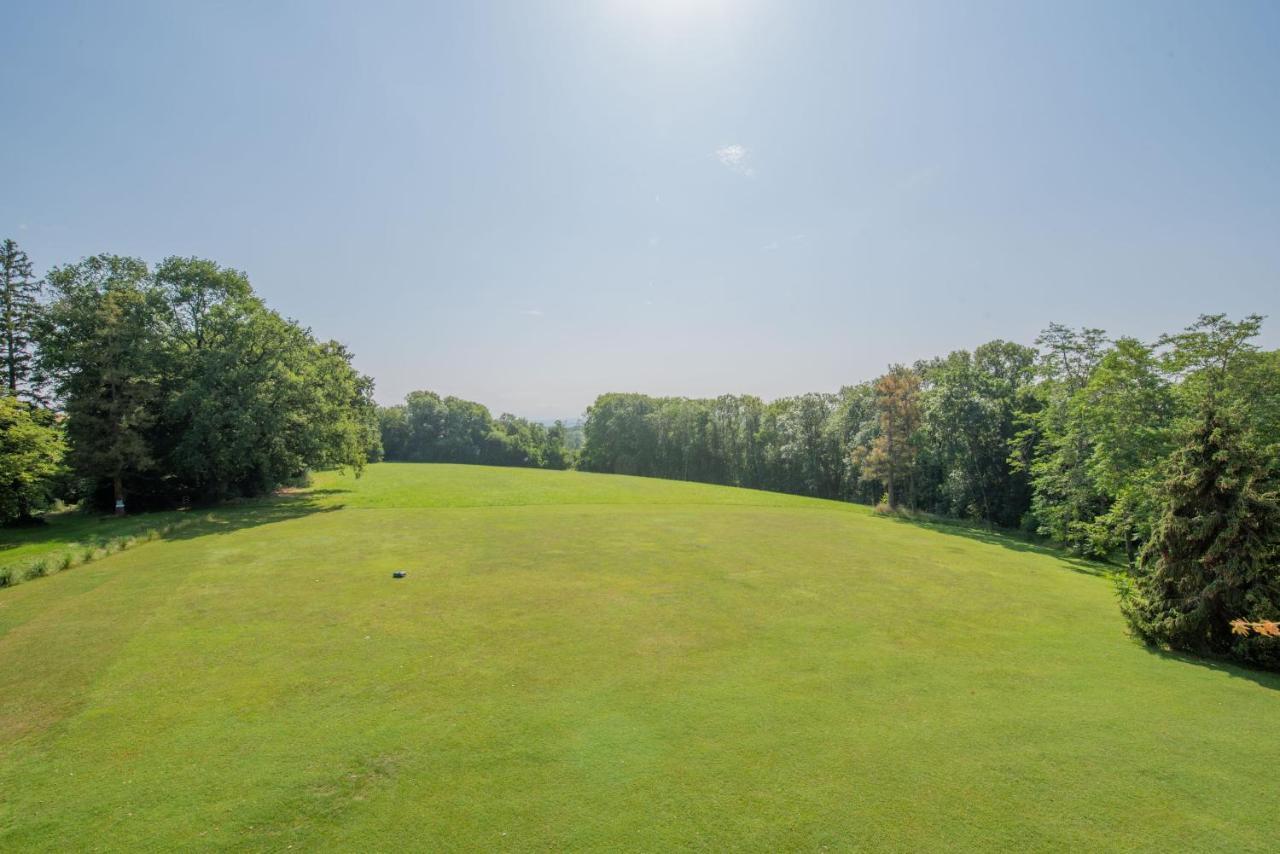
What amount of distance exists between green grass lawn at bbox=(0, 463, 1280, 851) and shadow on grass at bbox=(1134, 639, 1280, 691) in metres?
0.12

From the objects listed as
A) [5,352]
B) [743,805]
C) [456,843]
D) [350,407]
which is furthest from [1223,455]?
[5,352]

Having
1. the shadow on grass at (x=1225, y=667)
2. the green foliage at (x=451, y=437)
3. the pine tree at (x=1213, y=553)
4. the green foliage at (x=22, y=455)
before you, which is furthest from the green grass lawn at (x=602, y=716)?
the green foliage at (x=451, y=437)

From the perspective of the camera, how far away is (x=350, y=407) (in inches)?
1518

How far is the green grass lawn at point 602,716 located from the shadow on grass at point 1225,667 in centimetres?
12

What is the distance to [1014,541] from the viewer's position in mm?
33188

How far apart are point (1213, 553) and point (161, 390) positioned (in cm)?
4546

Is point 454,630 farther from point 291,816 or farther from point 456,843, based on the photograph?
point 456,843

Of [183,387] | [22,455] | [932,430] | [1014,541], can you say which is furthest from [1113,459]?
[183,387]

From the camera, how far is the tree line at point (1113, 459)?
40.0ft

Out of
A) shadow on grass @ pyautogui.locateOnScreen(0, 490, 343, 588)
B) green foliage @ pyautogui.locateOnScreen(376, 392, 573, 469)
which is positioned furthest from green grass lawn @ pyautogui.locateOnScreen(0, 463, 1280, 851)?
green foliage @ pyautogui.locateOnScreen(376, 392, 573, 469)

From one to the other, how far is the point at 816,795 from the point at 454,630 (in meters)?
8.78

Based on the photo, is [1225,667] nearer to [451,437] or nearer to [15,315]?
[15,315]

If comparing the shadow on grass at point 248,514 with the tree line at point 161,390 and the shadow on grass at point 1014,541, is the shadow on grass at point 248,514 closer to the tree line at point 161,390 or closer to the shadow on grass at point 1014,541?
the tree line at point 161,390

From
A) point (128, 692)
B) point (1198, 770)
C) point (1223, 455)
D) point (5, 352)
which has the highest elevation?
point (5, 352)
